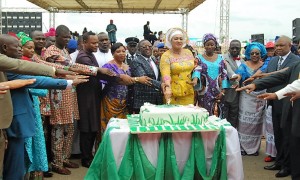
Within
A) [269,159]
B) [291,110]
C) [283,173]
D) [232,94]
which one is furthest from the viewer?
[232,94]

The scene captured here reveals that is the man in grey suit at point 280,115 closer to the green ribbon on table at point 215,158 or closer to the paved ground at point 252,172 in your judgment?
the paved ground at point 252,172

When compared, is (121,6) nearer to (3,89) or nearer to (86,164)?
(86,164)

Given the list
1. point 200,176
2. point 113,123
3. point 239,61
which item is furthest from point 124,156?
point 239,61

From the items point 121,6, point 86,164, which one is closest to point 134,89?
point 86,164

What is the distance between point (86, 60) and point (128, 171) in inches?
85.7

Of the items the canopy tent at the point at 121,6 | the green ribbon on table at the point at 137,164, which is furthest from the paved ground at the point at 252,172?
the canopy tent at the point at 121,6

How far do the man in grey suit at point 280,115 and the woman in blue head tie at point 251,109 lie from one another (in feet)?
1.56

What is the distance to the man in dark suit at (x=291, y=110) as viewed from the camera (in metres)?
4.03

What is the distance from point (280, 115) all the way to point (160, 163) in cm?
264

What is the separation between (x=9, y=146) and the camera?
3.56m

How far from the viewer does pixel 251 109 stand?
20.8ft

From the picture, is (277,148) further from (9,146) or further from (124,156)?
(9,146)

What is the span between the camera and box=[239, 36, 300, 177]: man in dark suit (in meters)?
5.27

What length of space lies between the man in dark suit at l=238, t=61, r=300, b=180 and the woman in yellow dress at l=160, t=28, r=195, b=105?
802mm
